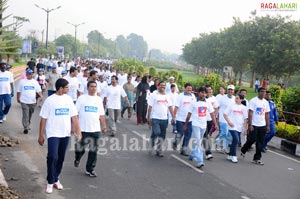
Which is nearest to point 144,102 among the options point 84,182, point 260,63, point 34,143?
point 34,143

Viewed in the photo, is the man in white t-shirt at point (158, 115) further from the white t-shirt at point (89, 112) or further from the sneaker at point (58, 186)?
the sneaker at point (58, 186)

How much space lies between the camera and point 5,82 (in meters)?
11.2

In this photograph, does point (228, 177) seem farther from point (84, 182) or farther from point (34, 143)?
point (34, 143)

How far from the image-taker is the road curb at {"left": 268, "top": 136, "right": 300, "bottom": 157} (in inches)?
450

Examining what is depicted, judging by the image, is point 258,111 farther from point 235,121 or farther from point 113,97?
point 113,97

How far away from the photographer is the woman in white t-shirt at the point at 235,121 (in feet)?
30.0

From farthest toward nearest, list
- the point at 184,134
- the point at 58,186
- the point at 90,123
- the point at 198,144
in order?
the point at 184,134 → the point at 198,144 → the point at 90,123 → the point at 58,186

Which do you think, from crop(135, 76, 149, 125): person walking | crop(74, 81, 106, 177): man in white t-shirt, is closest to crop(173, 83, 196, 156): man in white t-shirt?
crop(74, 81, 106, 177): man in white t-shirt

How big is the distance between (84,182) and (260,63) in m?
35.1

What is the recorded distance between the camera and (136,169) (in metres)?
7.84

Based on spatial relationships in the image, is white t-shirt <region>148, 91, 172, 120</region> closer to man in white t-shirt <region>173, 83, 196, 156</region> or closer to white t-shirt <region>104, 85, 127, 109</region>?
man in white t-shirt <region>173, 83, 196, 156</region>

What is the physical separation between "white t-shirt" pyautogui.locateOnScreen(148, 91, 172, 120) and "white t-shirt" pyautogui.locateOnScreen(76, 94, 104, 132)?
2274 mm

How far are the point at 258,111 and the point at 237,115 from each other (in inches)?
Result: 19.6

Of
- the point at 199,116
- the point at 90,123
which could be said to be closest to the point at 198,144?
the point at 199,116
